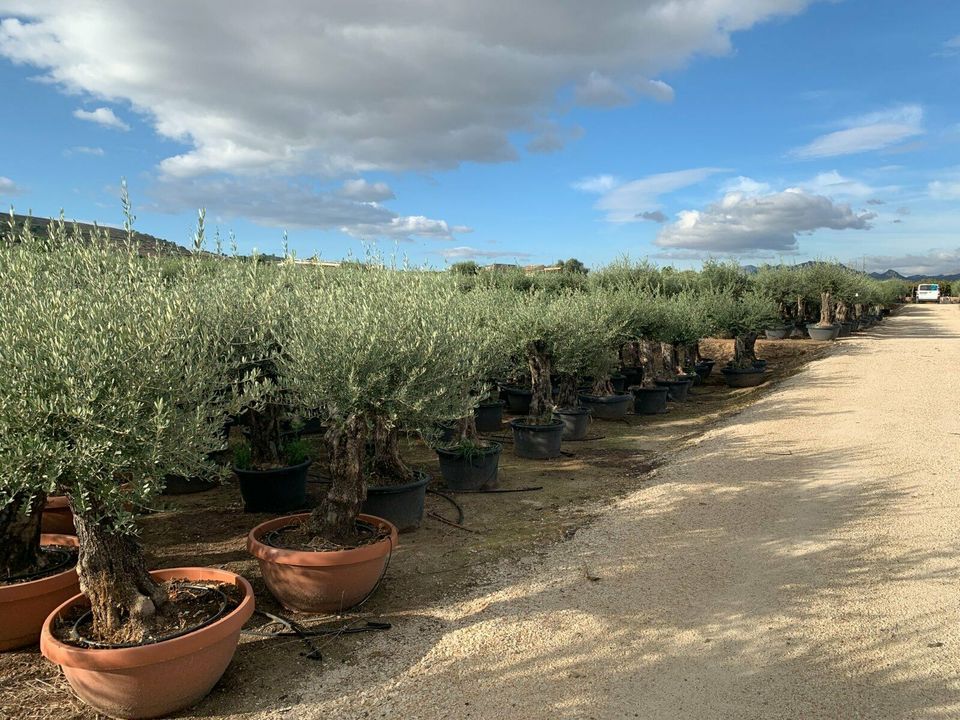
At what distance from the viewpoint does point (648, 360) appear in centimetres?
1386

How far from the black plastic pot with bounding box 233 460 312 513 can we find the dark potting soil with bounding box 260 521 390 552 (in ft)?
5.15

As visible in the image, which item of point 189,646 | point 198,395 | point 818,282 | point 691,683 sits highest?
point 818,282

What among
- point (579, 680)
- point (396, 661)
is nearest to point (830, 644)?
point (579, 680)

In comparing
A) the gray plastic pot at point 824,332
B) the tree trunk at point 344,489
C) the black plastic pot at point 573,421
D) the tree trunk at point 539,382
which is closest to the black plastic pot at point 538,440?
the tree trunk at point 539,382

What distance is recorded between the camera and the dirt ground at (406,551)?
11.6 feet

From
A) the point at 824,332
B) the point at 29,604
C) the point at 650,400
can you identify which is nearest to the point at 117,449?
the point at 29,604

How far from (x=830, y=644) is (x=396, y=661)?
255 centimetres

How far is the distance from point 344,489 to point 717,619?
2.68 meters

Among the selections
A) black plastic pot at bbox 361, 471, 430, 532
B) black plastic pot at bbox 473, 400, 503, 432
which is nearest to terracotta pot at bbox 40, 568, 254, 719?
black plastic pot at bbox 361, 471, 430, 532

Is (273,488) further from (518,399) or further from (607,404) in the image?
(607,404)

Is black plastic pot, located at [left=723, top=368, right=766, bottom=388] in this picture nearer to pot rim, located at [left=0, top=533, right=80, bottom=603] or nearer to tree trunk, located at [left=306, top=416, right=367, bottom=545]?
tree trunk, located at [left=306, top=416, right=367, bottom=545]

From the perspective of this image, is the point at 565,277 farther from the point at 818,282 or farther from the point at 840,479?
the point at 840,479

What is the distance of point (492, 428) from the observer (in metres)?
11.3

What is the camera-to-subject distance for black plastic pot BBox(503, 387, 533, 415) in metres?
12.5
